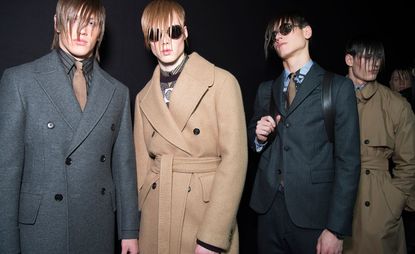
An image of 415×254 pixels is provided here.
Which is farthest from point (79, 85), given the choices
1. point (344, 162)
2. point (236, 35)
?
point (236, 35)

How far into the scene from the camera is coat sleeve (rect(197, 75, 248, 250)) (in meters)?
1.75

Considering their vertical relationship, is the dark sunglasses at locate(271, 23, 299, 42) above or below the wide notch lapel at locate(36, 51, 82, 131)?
above

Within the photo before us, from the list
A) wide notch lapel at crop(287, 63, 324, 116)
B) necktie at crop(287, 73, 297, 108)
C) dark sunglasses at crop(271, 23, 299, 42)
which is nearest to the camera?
wide notch lapel at crop(287, 63, 324, 116)

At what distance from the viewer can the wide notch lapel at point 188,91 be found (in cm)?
189

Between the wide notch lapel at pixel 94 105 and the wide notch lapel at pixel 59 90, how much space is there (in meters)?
0.04


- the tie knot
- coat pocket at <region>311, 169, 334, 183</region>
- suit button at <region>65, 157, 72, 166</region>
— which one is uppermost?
the tie knot

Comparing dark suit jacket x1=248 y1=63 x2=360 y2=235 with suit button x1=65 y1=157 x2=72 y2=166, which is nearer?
suit button x1=65 y1=157 x2=72 y2=166

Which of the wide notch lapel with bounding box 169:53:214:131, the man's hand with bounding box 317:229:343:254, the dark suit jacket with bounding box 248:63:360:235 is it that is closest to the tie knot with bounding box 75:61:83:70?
the wide notch lapel with bounding box 169:53:214:131

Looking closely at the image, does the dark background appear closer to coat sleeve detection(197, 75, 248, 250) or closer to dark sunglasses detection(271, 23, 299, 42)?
dark sunglasses detection(271, 23, 299, 42)

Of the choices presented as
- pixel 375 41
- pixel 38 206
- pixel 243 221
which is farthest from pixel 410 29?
pixel 38 206

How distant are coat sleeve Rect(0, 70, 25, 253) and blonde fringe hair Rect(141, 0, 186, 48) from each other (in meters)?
0.71

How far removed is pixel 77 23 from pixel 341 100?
1.37 meters

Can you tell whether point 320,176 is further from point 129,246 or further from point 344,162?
point 129,246

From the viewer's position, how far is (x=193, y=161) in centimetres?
190
